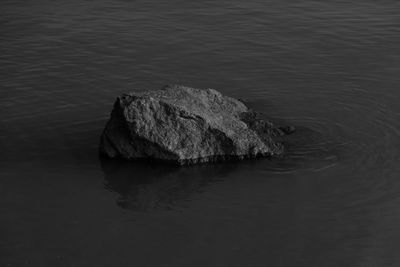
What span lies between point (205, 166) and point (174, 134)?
61.1 inches

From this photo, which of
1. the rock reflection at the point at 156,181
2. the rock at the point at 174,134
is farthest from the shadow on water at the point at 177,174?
the rock at the point at 174,134

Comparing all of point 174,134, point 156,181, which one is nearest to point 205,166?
point 174,134

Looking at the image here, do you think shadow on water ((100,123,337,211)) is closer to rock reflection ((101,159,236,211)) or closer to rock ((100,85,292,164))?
rock reflection ((101,159,236,211))

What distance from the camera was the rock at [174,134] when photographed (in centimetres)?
2364

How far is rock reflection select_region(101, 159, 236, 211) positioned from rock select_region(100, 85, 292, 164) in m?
0.32

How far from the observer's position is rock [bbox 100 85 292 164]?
23.6 metres

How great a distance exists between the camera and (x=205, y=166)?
78.9 feet

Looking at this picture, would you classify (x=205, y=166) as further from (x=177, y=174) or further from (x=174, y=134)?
(x=174, y=134)

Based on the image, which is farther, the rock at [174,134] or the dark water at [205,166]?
the rock at [174,134]

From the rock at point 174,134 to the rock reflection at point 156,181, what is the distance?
0.32 metres

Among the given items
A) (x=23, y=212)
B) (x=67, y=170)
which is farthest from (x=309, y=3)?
(x=23, y=212)

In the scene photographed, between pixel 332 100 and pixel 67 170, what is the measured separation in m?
11.7

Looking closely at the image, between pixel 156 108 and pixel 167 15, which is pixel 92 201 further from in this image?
pixel 167 15

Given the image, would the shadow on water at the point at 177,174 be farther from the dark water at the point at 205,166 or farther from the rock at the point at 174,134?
the rock at the point at 174,134
